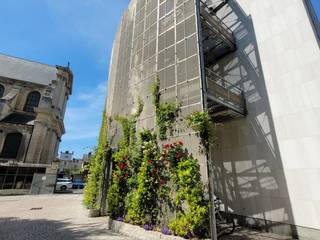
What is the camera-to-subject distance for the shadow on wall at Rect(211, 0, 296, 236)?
6324 millimetres

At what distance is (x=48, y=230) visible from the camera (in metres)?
5.88

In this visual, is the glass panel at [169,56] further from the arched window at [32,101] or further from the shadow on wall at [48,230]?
the arched window at [32,101]

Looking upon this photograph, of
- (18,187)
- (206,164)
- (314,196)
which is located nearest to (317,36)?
(314,196)

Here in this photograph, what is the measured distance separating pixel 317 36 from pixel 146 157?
7.44 m

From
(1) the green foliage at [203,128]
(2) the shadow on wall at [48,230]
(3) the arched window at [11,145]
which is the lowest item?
(2) the shadow on wall at [48,230]

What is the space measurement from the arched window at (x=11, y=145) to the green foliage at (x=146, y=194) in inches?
927

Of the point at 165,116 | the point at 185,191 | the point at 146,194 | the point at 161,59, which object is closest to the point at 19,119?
the point at 161,59

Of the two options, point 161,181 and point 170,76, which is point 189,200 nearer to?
point 161,181

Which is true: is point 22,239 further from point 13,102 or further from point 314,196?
point 13,102

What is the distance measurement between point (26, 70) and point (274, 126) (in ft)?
131

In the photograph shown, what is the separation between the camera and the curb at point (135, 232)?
16.2ft

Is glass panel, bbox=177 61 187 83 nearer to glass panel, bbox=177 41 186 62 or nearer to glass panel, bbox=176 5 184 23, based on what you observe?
glass panel, bbox=177 41 186 62

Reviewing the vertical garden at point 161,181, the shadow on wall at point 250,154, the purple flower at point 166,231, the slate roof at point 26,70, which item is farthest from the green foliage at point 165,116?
the slate roof at point 26,70

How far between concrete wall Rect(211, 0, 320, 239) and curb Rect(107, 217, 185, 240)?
13.1ft
